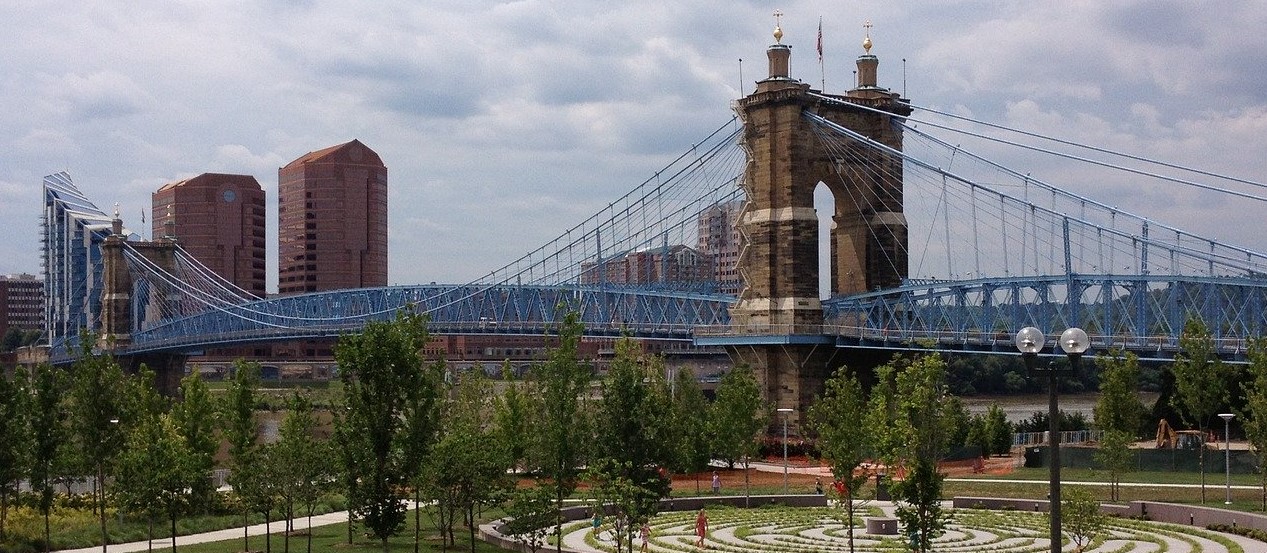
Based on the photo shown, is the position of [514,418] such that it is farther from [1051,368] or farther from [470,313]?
[470,313]

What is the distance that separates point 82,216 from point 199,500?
155 metres

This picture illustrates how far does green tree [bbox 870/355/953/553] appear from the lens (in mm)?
32719

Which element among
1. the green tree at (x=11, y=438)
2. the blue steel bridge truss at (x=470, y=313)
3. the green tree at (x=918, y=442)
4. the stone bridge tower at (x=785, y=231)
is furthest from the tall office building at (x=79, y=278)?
the green tree at (x=918, y=442)

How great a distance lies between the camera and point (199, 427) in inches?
2170

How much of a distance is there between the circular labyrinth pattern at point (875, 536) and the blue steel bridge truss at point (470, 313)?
855 inches

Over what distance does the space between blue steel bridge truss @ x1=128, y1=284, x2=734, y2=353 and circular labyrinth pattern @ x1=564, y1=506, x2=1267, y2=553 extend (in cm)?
2171

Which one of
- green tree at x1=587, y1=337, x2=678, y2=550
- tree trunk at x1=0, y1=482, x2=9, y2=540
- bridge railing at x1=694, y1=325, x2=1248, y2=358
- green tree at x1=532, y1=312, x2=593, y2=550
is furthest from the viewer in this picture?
bridge railing at x1=694, y1=325, x2=1248, y2=358

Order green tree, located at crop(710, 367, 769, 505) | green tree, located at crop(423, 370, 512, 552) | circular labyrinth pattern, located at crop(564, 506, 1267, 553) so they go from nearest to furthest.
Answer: green tree, located at crop(423, 370, 512, 552) < circular labyrinth pattern, located at crop(564, 506, 1267, 553) < green tree, located at crop(710, 367, 769, 505)

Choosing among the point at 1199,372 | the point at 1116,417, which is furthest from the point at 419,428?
the point at 1199,372

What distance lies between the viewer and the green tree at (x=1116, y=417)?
53.2 metres

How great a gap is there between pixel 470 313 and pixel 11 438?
A: 3101 inches

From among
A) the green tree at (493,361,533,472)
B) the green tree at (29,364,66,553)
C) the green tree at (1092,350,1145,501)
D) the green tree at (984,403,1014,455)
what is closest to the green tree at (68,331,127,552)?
the green tree at (29,364,66,553)

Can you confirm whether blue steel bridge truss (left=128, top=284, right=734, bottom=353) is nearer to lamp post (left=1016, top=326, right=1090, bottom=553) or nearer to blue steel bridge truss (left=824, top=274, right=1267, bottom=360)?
blue steel bridge truss (left=824, top=274, right=1267, bottom=360)

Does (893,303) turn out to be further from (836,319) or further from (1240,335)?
(1240,335)
